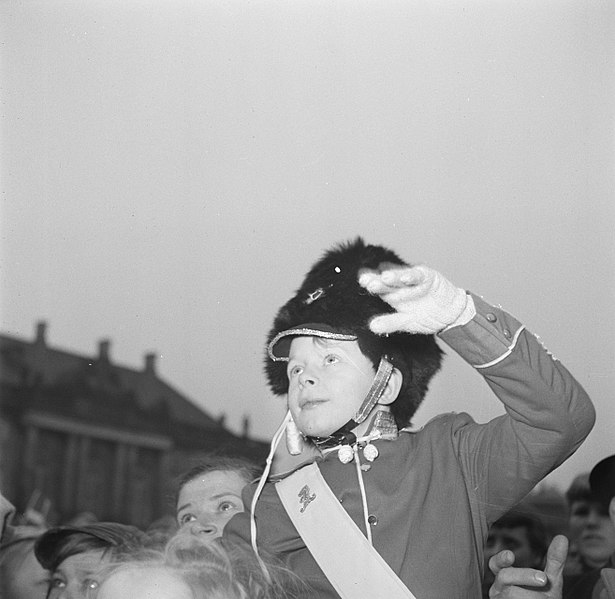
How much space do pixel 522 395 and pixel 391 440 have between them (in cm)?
36

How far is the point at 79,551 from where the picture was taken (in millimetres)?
1985

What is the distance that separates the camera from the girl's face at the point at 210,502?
6.64 feet

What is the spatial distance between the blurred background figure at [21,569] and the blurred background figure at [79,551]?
0.04 meters

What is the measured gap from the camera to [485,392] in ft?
6.95

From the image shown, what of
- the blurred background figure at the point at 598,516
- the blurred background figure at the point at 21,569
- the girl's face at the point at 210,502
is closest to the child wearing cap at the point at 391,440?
the girl's face at the point at 210,502

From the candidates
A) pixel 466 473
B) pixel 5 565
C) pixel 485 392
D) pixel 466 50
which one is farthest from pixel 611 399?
pixel 5 565

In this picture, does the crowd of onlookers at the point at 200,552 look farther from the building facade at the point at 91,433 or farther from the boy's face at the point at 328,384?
the boy's face at the point at 328,384

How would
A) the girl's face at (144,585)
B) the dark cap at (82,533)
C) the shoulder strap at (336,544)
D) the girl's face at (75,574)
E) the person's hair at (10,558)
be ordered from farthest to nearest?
the person's hair at (10,558) < the dark cap at (82,533) < the girl's face at (75,574) < the shoulder strap at (336,544) < the girl's face at (144,585)

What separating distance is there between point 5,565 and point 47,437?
1.55 feet

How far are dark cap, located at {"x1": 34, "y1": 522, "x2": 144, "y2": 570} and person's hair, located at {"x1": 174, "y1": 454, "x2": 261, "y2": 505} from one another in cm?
18

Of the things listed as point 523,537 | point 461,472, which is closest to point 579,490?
point 523,537

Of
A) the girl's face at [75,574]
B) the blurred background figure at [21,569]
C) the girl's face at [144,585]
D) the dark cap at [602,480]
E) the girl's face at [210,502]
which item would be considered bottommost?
the blurred background figure at [21,569]

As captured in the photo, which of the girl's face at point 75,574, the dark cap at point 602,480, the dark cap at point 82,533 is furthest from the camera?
the dark cap at point 602,480

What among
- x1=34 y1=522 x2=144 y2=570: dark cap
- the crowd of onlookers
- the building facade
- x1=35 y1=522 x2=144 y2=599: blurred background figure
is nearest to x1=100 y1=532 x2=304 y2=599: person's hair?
the crowd of onlookers
